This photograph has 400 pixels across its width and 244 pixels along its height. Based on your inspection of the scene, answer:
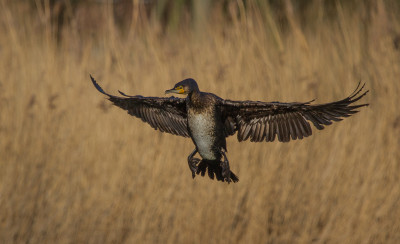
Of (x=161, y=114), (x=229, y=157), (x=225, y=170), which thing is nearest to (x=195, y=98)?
(x=225, y=170)

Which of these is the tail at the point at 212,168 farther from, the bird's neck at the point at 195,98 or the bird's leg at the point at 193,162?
the bird's neck at the point at 195,98

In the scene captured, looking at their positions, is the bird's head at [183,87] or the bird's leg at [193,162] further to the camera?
the bird's leg at [193,162]

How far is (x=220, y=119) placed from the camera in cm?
259

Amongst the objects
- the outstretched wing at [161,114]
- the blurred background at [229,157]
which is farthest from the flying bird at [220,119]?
the blurred background at [229,157]

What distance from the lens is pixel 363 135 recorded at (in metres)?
4.26

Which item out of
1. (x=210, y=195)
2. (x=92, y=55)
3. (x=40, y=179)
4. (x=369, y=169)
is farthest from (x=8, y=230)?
(x=369, y=169)

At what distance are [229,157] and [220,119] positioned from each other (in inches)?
66.2

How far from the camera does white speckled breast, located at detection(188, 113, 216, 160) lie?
247cm

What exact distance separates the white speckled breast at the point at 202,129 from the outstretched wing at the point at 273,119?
98 millimetres

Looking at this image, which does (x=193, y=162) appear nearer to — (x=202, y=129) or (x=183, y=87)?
(x=202, y=129)

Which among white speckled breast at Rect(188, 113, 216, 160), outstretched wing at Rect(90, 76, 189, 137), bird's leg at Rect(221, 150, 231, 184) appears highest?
outstretched wing at Rect(90, 76, 189, 137)

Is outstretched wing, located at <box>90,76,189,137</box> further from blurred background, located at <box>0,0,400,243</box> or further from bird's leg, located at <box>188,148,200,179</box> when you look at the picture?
blurred background, located at <box>0,0,400,243</box>

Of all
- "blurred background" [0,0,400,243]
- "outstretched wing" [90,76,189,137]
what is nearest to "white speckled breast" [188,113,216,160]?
"outstretched wing" [90,76,189,137]

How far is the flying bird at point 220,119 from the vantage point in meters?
2.43
